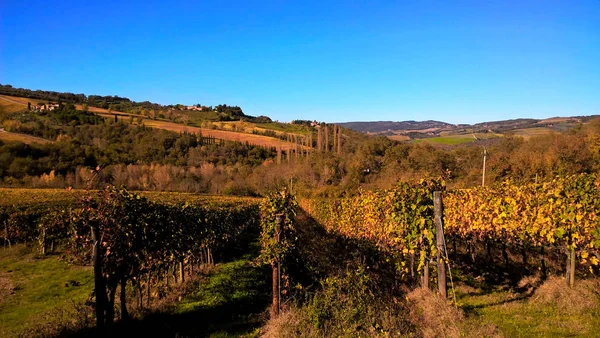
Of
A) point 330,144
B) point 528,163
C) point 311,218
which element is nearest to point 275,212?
point 311,218

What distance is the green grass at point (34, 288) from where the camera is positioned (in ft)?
32.9

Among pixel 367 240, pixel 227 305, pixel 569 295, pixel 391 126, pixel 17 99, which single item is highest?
pixel 17 99

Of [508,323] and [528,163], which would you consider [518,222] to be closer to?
[508,323]

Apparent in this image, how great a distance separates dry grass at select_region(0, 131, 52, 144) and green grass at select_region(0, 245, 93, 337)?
66957mm

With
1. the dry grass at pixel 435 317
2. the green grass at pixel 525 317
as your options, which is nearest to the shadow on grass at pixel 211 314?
the dry grass at pixel 435 317

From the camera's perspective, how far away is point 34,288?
13602mm

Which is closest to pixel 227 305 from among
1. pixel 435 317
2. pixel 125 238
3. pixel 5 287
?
pixel 125 238

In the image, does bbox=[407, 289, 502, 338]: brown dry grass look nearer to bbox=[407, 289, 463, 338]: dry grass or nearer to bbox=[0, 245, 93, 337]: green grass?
bbox=[407, 289, 463, 338]: dry grass

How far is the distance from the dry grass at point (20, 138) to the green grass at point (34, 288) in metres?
67.0

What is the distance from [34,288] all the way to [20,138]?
78.2 m

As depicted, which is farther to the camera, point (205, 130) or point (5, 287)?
point (205, 130)

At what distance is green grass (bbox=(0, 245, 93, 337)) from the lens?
1002 centimetres

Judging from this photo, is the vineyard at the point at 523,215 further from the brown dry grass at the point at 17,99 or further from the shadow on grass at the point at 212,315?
the brown dry grass at the point at 17,99

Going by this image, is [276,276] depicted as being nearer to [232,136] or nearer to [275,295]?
[275,295]
